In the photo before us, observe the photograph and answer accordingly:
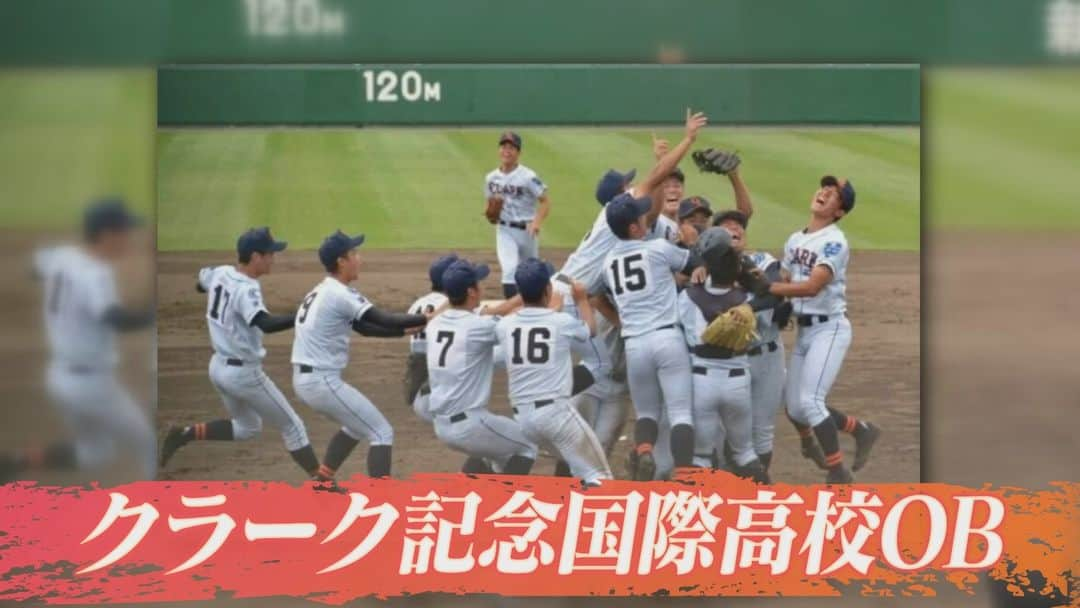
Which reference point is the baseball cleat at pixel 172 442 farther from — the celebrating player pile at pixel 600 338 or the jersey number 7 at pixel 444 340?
the jersey number 7 at pixel 444 340

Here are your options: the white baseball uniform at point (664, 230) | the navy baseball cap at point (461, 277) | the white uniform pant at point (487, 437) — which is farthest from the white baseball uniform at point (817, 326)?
the navy baseball cap at point (461, 277)

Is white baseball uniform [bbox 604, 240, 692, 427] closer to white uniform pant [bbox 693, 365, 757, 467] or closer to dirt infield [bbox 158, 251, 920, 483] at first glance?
white uniform pant [bbox 693, 365, 757, 467]

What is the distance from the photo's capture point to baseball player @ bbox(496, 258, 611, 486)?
19.8 ft

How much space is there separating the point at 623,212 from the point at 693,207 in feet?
1.06

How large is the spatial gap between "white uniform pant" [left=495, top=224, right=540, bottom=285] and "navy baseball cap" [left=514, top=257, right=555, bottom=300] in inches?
6.1

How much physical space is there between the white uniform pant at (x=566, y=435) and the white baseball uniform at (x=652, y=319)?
31cm

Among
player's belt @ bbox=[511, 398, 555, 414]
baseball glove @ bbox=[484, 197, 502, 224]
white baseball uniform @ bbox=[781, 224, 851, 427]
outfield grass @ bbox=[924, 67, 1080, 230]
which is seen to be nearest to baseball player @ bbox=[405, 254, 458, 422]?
baseball glove @ bbox=[484, 197, 502, 224]

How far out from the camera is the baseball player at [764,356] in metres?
6.28

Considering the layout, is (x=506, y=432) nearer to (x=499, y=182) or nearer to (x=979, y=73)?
(x=499, y=182)

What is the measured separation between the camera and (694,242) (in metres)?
6.36

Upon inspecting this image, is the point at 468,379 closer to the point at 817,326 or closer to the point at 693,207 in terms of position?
the point at 693,207

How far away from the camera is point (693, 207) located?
20.8 ft

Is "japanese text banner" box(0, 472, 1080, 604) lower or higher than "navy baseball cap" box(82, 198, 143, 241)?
lower

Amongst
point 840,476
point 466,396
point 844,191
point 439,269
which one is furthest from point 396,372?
point 844,191
